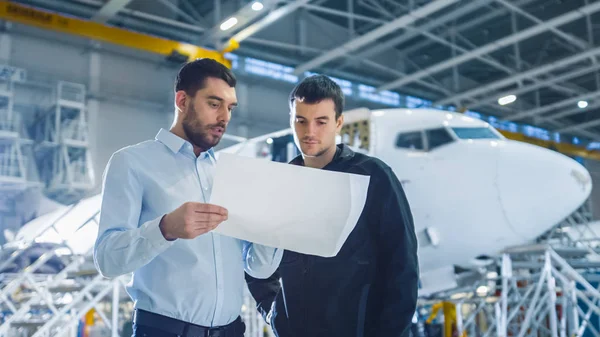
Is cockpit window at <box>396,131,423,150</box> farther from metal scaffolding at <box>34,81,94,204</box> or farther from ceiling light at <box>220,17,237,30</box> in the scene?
metal scaffolding at <box>34,81,94,204</box>

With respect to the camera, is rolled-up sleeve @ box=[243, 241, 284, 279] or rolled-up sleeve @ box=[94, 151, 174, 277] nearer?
rolled-up sleeve @ box=[94, 151, 174, 277]

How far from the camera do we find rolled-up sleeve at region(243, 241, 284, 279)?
2129mm

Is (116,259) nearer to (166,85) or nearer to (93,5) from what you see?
(93,5)

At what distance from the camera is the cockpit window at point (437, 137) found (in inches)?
290

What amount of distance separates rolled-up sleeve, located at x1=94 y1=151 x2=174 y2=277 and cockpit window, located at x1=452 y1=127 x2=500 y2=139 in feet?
19.8

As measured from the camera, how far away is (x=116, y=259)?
1.78 m

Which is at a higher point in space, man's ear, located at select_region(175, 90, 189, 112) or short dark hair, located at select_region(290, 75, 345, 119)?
short dark hair, located at select_region(290, 75, 345, 119)

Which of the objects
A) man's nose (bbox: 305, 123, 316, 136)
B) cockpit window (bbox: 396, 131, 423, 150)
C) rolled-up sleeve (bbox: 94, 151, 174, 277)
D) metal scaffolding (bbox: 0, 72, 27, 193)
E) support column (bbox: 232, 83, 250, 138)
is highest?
support column (bbox: 232, 83, 250, 138)

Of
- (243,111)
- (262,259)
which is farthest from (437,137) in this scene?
(243,111)

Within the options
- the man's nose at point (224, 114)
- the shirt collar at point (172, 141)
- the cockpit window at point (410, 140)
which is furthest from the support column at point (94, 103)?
the man's nose at point (224, 114)

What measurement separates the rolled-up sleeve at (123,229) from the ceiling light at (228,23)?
13.1 meters

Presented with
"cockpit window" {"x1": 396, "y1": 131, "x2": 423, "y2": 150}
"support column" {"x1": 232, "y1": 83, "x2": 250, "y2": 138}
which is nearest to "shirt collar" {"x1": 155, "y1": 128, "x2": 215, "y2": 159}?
"cockpit window" {"x1": 396, "y1": 131, "x2": 423, "y2": 150}

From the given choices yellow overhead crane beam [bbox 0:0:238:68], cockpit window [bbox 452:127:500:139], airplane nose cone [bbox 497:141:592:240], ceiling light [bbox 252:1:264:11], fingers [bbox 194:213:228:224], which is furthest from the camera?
ceiling light [bbox 252:1:264:11]

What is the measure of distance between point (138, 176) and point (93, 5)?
15827 millimetres
